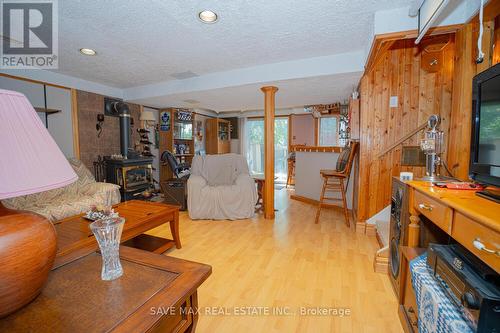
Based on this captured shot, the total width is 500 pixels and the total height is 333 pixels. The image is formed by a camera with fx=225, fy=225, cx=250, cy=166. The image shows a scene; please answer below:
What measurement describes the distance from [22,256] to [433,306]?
1482 millimetres

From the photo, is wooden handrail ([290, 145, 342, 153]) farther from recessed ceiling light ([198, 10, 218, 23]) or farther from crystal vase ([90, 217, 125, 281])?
crystal vase ([90, 217, 125, 281])

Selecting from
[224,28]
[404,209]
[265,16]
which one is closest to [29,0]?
[224,28]

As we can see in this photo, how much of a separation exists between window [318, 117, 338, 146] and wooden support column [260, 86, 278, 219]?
3212 millimetres

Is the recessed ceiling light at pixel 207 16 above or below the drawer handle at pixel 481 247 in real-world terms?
above

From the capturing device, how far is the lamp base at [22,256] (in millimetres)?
543

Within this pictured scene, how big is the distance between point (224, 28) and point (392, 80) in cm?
200

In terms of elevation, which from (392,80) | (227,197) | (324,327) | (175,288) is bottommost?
(324,327)

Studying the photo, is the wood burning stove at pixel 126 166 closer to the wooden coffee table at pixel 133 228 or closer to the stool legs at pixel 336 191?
the wooden coffee table at pixel 133 228

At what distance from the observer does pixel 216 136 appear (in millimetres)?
6648

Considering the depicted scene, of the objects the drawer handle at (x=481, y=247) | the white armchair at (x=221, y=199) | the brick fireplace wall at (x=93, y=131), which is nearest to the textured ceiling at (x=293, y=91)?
the brick fireplace wall at (x=93, y=131)

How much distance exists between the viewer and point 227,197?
3316 mm

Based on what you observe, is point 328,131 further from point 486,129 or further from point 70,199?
point 70,199

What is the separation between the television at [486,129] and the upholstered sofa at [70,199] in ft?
11.3

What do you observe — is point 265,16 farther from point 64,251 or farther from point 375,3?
point 64,251
